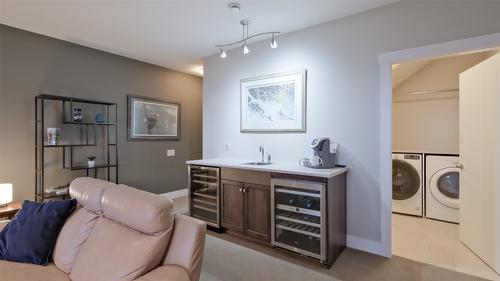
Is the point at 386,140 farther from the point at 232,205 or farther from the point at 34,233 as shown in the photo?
the point at 34,233

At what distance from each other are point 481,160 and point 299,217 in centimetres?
186

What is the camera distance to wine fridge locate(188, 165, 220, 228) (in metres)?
3.26

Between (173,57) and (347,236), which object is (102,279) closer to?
(347,236)

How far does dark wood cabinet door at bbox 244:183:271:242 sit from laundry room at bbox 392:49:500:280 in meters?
1.43

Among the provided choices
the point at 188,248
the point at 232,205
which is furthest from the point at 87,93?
the point at 188,248

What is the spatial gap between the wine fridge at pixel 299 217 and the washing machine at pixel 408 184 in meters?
2.15

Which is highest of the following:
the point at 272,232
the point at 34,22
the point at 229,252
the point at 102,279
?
the point at 34,22

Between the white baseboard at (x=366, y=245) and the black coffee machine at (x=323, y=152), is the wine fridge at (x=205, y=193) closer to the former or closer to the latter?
the black coffee machine at (x=323, y=152)

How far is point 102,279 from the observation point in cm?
134

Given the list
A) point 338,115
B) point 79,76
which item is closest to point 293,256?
point 338,115

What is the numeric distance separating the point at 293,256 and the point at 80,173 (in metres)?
3.39

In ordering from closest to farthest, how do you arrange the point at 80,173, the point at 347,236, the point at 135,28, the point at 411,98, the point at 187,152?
the point at 347,236, the point at 135,28, the point at 80,173, the point at 411,98, the point at 187,152

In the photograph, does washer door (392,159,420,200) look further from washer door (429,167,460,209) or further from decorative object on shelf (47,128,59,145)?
decorative object on shelf (47,128,59,145)

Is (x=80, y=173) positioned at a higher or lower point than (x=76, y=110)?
lower
